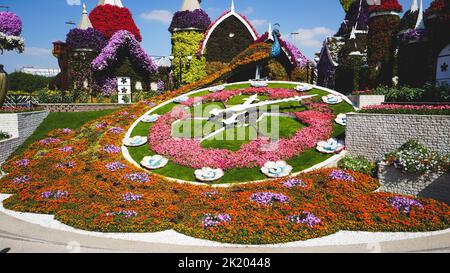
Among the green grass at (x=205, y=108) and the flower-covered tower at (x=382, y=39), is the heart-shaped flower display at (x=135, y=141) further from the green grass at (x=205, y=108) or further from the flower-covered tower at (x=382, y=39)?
the flower-covered tower at (x=382, y=39)

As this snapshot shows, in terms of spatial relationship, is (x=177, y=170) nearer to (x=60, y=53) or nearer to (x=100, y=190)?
(x=100, y=190)

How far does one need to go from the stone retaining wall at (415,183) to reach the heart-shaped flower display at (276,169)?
129 inches

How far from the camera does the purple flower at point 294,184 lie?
436 inches

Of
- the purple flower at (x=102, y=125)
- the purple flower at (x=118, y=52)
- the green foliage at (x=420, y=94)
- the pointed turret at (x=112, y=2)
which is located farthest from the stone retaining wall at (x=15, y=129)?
the pointed turret at (x=112, y=2)

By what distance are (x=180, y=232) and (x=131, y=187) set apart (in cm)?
350

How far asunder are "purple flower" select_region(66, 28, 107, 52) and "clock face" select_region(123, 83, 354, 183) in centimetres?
1566

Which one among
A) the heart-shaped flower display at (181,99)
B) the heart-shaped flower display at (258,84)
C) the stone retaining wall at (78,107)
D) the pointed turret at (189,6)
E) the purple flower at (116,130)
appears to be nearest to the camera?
the purple flower at (116,130)

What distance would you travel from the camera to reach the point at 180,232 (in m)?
8.94

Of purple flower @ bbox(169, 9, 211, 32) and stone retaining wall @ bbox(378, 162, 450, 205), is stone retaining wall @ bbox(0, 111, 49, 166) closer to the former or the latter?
stone retaining wall @ bbox(378, 162, 450, 205)

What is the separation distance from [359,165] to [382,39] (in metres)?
12.1

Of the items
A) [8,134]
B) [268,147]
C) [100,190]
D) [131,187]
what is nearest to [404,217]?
[268,147]

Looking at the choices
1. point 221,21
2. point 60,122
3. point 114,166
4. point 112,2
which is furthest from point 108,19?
point 114,166

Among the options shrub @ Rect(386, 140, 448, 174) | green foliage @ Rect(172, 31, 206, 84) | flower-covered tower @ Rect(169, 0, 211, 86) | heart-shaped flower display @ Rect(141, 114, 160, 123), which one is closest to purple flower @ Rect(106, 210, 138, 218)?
heart-shaped flower display @ Rect(141, 114, 160, 123)

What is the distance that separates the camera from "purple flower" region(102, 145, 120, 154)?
48.6 feet
